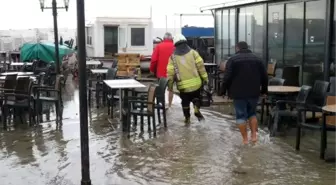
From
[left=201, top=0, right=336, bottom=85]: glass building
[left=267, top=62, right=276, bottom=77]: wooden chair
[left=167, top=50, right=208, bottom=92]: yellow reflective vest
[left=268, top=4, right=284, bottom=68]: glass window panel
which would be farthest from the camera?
[left=268, top=4, right=284, bottom=68]: glass window panel

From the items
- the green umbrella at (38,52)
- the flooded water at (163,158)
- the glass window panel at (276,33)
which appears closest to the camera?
the flooded water at (163,158)

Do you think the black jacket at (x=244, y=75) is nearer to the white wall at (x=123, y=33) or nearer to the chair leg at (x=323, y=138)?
the chair leg at (x=323, y=138)

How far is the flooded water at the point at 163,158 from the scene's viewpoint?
5.91 m

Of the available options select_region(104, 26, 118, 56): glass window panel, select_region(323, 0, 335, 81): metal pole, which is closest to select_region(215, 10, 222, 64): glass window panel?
select_region(104, 26, 118, 56): glass window panel

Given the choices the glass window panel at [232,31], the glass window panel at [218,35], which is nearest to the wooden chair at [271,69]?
the glass window panel at [232,31]

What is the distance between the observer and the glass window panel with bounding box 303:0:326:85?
406 inches

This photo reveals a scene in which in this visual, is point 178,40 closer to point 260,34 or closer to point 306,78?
point 306,78

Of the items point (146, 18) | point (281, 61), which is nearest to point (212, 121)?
point (281, 61)

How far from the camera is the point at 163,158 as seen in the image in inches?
268

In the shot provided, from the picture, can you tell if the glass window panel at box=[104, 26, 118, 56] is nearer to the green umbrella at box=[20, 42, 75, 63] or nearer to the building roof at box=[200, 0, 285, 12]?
the green umbrella at box=[20, 42, 75, 63]

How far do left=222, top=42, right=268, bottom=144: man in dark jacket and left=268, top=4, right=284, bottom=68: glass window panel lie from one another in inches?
192

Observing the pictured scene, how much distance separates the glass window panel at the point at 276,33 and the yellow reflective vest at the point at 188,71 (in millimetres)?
3784

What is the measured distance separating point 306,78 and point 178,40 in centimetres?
351

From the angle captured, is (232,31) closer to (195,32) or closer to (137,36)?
(137,36)
